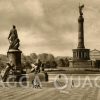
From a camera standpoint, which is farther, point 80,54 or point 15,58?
point 80,54

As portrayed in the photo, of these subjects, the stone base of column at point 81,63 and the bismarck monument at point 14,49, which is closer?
the bismarck monument at point 14,49

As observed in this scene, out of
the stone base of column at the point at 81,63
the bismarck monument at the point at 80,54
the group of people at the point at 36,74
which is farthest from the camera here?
the bismarck monument at the point at 80,54

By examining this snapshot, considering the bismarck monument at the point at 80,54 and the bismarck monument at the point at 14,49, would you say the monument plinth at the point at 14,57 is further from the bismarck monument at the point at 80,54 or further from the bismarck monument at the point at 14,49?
the bismarck monument at the point at 80,54

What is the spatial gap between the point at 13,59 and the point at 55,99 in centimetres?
1329

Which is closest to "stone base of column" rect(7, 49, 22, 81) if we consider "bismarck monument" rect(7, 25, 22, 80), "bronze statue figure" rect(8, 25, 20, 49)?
"bismarck monument" rect(7, 25, 22, 80)

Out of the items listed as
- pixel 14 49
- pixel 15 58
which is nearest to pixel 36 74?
pixel 15 58

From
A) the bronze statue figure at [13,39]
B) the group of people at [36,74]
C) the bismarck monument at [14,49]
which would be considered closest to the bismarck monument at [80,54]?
the bismarck monument at [14,49]

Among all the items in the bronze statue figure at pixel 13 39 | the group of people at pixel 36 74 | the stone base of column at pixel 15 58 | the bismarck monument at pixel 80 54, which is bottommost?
the group of people at pixel 36 74

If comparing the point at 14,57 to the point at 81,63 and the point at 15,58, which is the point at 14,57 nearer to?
the point at 15,58

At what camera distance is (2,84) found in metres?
26.9

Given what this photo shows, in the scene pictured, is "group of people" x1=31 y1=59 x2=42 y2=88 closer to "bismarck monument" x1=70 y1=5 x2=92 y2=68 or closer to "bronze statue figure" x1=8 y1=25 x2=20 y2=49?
"bronze statue figure" x1=8 y1=25 x2=20 y2=49

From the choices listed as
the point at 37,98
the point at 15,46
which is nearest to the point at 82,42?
the point at 15,46

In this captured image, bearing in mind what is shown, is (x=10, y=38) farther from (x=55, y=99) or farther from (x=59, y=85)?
(x=55, y=99)

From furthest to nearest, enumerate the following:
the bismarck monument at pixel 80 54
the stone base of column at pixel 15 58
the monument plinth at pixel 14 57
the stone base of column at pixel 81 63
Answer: the bismarck monument at pixel 80 54 → the stone base of column at pixel 81 63 → the monument plinth at pixel 14 57 → the stone base of column at pixel 15 58
